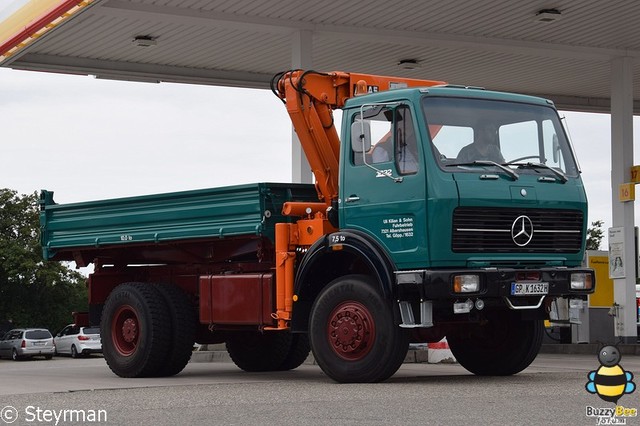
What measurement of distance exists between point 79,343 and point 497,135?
33873 millimetres

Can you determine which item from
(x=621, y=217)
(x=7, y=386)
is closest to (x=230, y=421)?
(x=7, y=386)

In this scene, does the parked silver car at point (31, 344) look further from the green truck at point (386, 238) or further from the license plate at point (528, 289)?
the license plate at point (528, 289)

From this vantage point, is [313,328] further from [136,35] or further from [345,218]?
[136,35]

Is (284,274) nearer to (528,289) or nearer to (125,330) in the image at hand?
(528,289)

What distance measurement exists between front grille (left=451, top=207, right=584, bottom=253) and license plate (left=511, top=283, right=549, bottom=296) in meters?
0.35

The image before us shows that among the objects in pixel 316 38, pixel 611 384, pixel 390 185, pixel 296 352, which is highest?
pixel 316 38

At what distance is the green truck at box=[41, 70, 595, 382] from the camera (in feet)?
41.9

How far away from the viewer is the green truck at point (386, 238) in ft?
41.9

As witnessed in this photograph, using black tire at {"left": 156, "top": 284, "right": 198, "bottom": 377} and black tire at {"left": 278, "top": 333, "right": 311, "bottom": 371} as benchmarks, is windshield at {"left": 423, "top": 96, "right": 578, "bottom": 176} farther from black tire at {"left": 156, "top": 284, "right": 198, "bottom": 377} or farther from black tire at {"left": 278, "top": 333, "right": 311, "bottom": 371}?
black tire at {"left": 278, "top": 333, "right": 311, "bottom": 371}

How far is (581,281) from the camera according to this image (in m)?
13.5

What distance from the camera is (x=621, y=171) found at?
26.0 metres

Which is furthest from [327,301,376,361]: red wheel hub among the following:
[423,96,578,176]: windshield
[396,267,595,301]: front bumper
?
[423,96,578,176]: windshield

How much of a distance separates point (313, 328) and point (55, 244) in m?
5.33

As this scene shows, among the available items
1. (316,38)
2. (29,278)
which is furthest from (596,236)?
(316,38)
